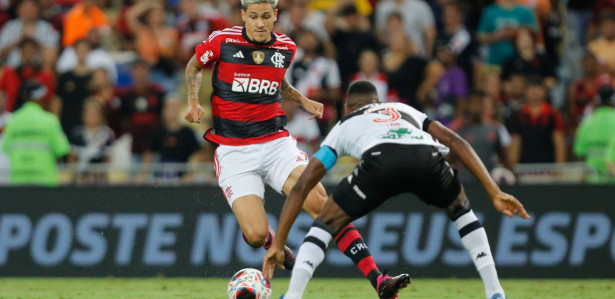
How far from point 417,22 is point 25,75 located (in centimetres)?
628

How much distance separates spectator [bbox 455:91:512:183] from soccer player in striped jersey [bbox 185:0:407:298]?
14.9 ft

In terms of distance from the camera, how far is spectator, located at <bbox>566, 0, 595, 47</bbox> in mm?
17422

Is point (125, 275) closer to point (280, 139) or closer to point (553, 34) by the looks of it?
point (280, 139)

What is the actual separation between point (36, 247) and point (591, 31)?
9410 millimetres

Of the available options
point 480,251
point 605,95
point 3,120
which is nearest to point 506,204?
point 480,251

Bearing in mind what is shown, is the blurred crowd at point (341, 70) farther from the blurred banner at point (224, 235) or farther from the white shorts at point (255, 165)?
the white shorts at point (255, 165)

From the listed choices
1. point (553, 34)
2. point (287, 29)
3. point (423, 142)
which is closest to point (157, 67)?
point (287, 29)

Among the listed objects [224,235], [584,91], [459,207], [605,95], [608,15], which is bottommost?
[224,235]

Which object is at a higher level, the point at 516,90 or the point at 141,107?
the point at 516,90

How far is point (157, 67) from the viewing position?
16453mm

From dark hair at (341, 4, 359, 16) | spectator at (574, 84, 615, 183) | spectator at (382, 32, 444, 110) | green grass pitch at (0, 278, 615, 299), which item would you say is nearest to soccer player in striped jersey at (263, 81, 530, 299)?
green grass pitch at (0, 278, 615, 299)

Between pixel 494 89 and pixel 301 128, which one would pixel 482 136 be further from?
pixel 301 128

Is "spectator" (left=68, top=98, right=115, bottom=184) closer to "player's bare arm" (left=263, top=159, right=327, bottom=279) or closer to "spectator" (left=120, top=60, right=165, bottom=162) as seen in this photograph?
"spectator" (left=120, top=60, right=165, bottom=162)

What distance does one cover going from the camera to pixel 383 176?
25.2 feet
